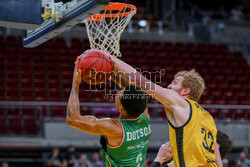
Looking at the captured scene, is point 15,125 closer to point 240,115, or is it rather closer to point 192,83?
point 240,115

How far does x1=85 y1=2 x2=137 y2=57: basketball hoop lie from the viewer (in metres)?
4.26

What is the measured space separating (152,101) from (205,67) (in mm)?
4050

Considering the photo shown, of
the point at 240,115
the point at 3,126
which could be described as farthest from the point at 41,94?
the point at 240,115

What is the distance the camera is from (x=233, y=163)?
900cm

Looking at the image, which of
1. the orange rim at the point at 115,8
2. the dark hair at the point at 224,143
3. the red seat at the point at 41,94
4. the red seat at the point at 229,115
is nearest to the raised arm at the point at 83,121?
the dark hair at the point at 224,143

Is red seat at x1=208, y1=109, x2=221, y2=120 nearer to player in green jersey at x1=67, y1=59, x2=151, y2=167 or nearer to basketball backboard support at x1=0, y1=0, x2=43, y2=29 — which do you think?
player in green jersey at x1=67, y1=59, x2=151, y2=167

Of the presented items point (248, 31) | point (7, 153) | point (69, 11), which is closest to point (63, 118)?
point (7, 153)

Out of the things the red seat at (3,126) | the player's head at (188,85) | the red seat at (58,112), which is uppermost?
the player's head at (188,85)

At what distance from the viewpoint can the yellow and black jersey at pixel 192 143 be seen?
291 cm

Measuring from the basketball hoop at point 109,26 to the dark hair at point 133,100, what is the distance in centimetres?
110

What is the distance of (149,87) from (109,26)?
1883mm

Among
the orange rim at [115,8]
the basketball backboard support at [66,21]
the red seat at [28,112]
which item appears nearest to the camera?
the basketball backboard support at [66,21]

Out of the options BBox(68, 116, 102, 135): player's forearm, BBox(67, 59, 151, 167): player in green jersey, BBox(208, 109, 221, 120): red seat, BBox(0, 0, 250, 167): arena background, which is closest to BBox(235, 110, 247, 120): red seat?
BBox(0, 0, 250, 167): arena background

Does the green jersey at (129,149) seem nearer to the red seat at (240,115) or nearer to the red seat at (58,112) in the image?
the red seat at (58,112)
